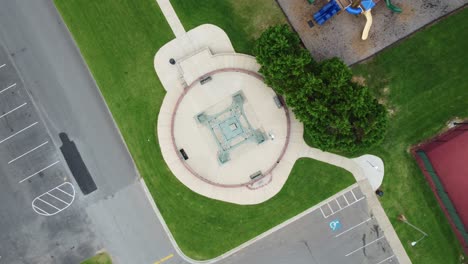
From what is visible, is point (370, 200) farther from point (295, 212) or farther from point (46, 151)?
point (46, 151)

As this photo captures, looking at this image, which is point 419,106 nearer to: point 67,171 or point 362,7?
point 362,7

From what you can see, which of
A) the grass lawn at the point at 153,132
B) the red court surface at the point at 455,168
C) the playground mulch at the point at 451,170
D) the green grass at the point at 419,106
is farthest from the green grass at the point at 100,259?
the red court surface at the point at 455,168

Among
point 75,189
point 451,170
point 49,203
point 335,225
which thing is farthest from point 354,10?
point 49,203

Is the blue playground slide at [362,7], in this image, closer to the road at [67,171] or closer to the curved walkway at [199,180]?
the curved walkway at [199,180]

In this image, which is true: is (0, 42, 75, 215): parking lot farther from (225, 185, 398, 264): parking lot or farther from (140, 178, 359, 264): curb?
(225, 185, 398, 264): parking lot

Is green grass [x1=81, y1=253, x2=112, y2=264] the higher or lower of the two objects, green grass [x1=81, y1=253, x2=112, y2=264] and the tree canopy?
the lower

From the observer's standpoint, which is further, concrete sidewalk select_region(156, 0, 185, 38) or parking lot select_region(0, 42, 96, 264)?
parking lot select_region(0, 42, 96, 264)

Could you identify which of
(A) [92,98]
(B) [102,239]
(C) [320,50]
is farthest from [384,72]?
(B) [102,239]

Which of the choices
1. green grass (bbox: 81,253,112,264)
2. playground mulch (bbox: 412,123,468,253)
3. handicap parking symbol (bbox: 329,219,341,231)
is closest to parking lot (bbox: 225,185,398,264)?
handicap parking symbol (bbox: 329,219,341,231)
